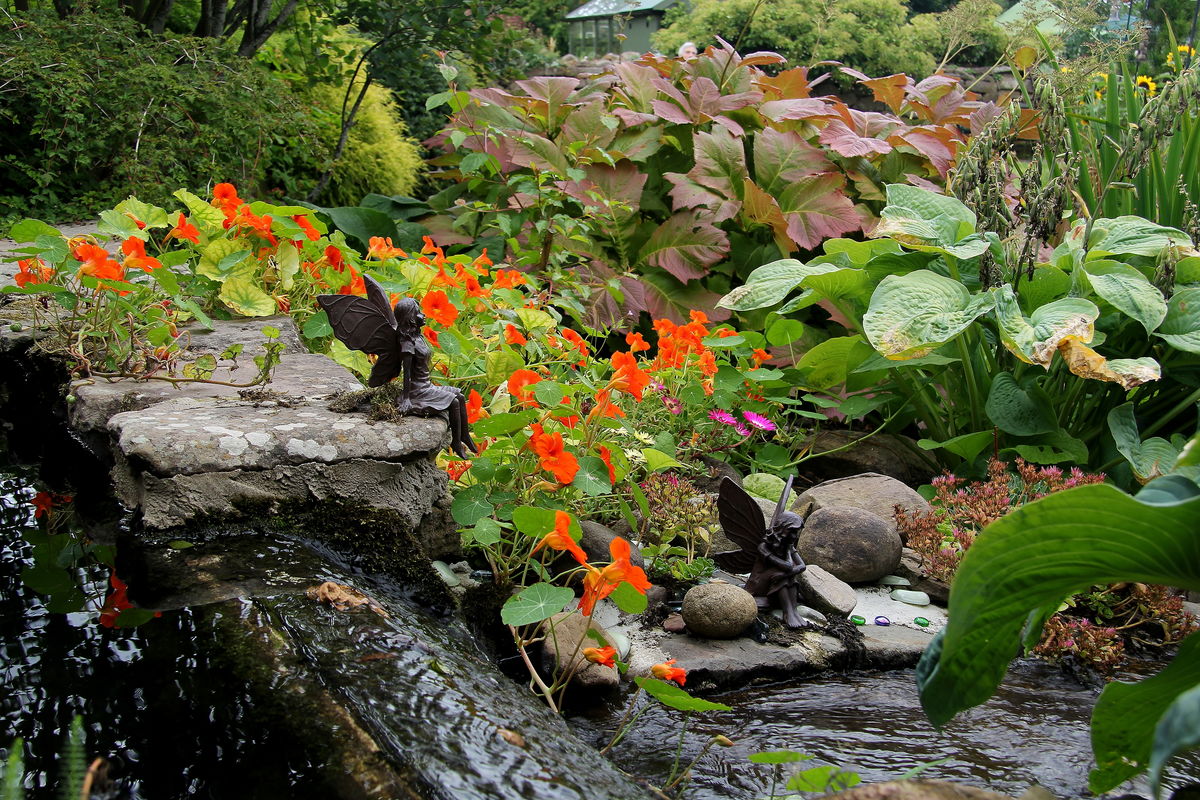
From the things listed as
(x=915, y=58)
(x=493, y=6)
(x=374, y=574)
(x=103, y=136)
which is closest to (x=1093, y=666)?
(x=374, y=574)

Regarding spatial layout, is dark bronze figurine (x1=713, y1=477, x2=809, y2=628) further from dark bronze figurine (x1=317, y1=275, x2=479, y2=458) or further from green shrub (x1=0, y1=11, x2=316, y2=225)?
green shrub (x1=0, y1=11, x2=316, y2=225)

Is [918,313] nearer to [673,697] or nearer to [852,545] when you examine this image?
[852,545]

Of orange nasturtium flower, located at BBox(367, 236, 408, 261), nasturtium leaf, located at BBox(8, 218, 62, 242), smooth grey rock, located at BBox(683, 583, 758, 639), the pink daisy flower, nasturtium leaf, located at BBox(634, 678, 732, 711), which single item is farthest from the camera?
the pink daisy flower

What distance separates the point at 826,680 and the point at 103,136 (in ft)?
13.0

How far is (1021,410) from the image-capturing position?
2902mm

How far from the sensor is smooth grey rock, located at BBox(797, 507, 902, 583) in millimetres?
2531

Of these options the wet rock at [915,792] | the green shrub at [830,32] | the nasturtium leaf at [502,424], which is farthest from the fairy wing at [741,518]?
the green shrub at [830,32]

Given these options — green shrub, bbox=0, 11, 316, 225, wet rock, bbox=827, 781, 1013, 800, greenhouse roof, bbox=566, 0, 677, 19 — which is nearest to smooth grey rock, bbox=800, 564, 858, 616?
wet rock, bbox=827, 781, 1013, 800

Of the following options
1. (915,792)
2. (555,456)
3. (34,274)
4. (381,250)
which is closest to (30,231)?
(34,274)

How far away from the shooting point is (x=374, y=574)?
1721 millimetres

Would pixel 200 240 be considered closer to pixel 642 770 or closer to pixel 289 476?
pixel 289 476

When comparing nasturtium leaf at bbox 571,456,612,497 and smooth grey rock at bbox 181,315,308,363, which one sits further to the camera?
smooth grey rock at bbox 181,315,308,363

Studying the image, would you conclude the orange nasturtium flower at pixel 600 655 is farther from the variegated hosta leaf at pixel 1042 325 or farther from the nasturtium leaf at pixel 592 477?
the variegated hosta leaf at pixel 1042 325

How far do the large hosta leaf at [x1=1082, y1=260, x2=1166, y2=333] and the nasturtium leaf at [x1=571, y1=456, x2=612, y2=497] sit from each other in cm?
168
